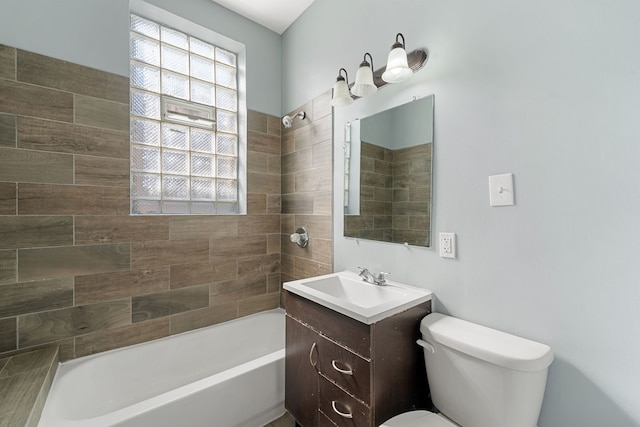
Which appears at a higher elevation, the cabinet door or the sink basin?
the sink basin

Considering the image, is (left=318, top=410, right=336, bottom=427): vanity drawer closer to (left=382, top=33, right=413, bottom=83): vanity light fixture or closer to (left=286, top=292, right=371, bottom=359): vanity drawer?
(left=286, top=292, right=371, bottom=359): vanity drawer

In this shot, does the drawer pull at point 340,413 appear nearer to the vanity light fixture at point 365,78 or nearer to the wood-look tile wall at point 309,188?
the wood-look tile wall at point 309,188

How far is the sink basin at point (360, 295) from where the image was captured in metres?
1.12

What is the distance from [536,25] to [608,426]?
4.83 ft

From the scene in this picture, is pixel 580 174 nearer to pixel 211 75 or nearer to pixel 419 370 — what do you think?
pixel 419 370

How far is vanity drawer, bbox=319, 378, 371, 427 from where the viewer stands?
1.11 meters

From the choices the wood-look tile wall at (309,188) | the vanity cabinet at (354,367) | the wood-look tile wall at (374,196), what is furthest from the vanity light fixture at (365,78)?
the vanity cabinet at (354,367)

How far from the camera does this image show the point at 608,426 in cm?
89

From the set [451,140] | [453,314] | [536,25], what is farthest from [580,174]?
[453,314]

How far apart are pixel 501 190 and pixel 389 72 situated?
77 cm

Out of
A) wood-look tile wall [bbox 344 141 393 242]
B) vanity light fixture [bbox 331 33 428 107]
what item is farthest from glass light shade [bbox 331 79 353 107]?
wood-look tile wall [bbox 344 141 393 242]

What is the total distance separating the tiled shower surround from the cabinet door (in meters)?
0.65

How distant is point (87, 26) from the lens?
1631mm

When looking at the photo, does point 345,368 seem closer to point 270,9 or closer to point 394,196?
point 394,196
